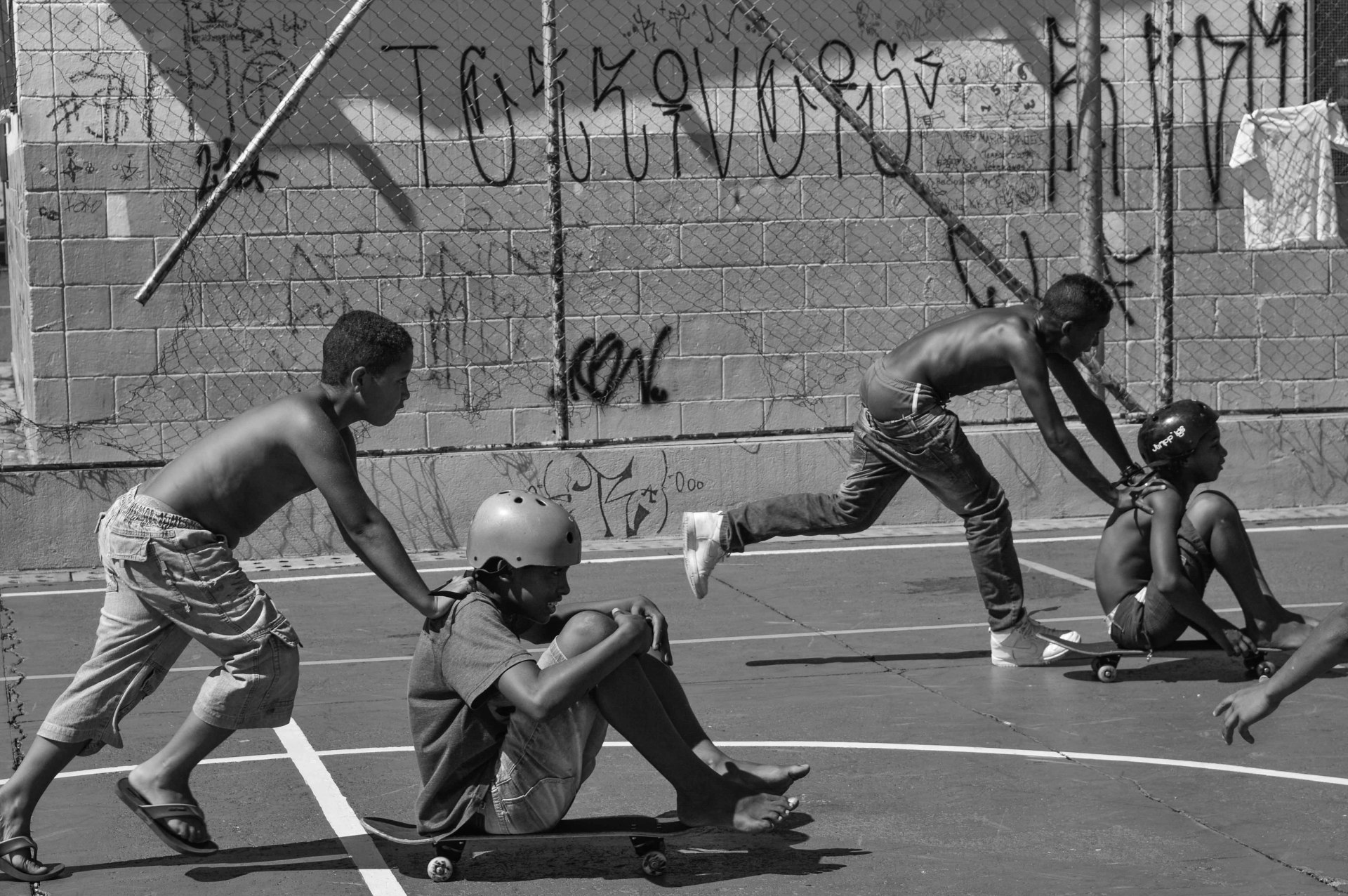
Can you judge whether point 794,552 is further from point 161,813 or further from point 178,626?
point 161,813

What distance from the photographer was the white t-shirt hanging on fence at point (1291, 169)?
1186cm

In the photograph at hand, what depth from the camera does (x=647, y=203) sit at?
11.2 m

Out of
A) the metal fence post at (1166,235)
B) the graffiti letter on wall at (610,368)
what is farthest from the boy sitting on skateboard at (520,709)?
the metal fence post at (1166,235)

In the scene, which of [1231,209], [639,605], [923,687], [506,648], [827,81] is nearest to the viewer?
[506,648]

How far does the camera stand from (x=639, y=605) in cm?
432

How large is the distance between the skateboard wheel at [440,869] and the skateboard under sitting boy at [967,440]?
3107 mm

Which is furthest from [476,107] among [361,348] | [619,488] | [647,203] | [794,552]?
[361,348]

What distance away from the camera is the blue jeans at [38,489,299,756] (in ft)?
14.1

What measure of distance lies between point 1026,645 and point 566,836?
9.70 feet

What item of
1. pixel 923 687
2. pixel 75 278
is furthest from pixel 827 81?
pixel 923 687

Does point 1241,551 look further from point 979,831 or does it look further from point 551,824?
point 551,824

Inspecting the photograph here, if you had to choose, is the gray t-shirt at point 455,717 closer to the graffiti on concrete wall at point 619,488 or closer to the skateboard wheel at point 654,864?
the skateboard wheel at point 654,864

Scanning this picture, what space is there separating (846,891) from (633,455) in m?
6.30

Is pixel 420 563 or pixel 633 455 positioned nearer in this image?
pixel 420 563
